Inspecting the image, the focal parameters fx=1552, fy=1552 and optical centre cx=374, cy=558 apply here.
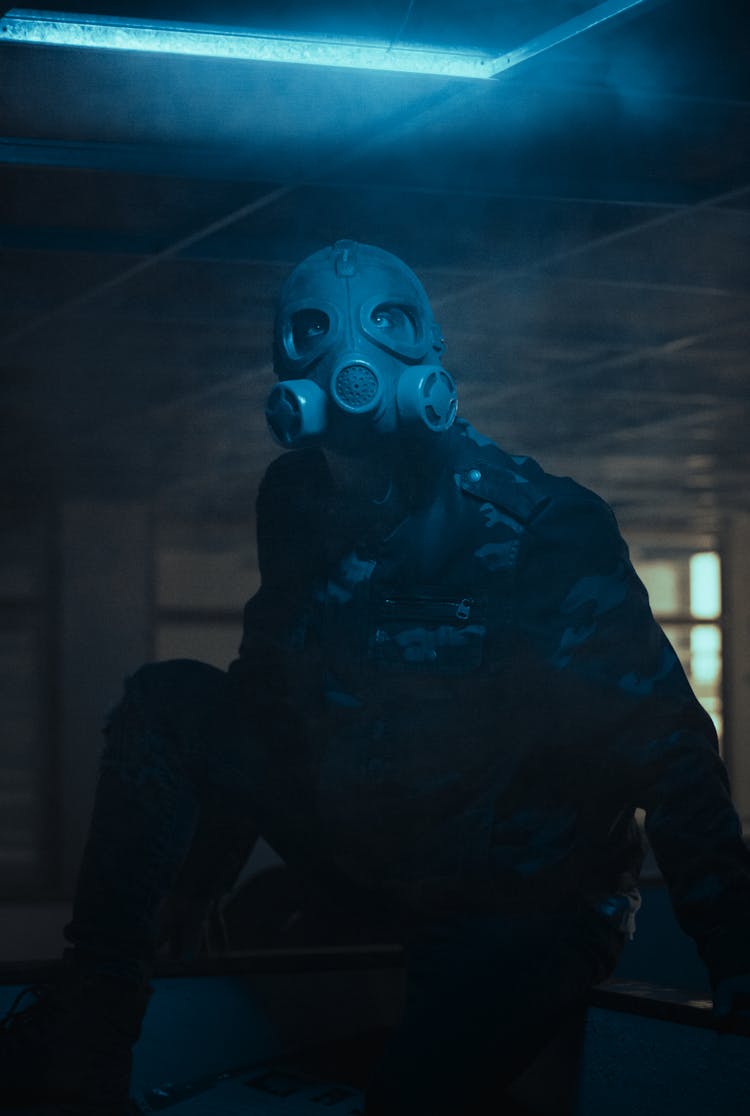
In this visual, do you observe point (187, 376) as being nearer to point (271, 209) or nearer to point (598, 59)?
point (271, 209)

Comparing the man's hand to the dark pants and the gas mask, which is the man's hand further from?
the gas mask

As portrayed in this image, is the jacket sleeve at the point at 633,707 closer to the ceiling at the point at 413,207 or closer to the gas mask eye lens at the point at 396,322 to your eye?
the gas mask eye lens at the point at 396,322

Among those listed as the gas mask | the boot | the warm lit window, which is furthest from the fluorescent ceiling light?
the warm lit window

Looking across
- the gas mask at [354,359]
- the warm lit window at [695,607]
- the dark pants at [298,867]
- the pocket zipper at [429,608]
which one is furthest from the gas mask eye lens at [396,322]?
the warm lit window at [695,607]

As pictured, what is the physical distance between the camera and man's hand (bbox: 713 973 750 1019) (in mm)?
1341

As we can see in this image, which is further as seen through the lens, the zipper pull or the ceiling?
the ceiling

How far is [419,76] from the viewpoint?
6.53ft

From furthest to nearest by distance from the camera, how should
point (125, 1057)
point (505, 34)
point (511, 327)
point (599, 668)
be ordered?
point (511, 327) → point (505, 34) → point (125, 1057) → point (599, 668)

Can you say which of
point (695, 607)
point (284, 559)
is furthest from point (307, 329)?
point (695, 607)

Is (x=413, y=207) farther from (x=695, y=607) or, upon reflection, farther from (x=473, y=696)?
(x=695, y=607)

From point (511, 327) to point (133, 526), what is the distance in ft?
10.8

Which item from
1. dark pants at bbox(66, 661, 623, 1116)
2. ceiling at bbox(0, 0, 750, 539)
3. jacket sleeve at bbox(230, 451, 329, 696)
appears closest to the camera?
dark pants at bbox(66, 661, 623, 1116)

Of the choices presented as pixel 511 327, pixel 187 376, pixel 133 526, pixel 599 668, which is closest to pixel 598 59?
pixel 599 668

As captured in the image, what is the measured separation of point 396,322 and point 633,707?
0.46m
